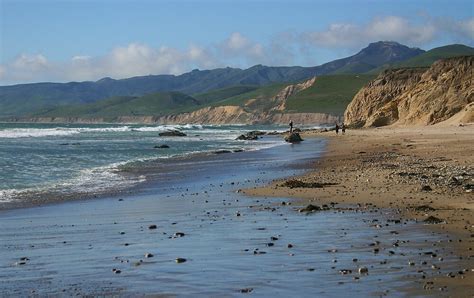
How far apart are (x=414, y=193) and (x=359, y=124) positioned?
80822 millimetres

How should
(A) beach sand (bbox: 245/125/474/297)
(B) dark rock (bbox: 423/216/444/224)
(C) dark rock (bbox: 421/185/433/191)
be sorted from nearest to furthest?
(A) beach sand (bbox: 245/125/474/297) < (B) dark rock (bbox: 423/216/444/224) < (C) dark rock (bbox: 421/185/433/191)

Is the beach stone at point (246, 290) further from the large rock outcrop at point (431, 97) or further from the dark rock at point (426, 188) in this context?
the large rock outcrop at point (431, 97)

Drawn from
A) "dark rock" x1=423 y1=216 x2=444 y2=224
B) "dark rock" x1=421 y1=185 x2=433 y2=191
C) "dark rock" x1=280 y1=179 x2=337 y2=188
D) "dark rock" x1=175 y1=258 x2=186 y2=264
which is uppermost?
"dark rock" x1=421 y1=185 x2=433 y2=191

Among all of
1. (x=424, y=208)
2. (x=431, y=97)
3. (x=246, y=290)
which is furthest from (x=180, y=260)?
(x=431, y=97)

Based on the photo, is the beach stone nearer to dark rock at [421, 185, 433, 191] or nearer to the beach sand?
the beach sand

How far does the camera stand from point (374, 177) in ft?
77.3

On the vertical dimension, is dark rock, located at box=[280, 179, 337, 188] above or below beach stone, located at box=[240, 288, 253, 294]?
below

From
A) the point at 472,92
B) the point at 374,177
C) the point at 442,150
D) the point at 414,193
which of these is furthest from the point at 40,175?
the point at 472,92

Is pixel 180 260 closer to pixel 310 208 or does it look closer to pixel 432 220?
pixel 432 220

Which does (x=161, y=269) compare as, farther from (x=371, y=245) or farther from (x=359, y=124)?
(x=359, y=124)

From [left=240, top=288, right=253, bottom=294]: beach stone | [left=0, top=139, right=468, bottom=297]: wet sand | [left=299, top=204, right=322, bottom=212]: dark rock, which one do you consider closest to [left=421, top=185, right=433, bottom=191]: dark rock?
[left=0, top=139, right=468, bottom=297]: wet sand

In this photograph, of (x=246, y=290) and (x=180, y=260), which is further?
(x=180, y=260)

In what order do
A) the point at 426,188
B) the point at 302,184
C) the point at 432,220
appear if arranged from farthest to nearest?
the point at 302,184 → the point at 426,188 → the point at 432,220

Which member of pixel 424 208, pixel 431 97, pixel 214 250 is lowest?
pixel 214 250
